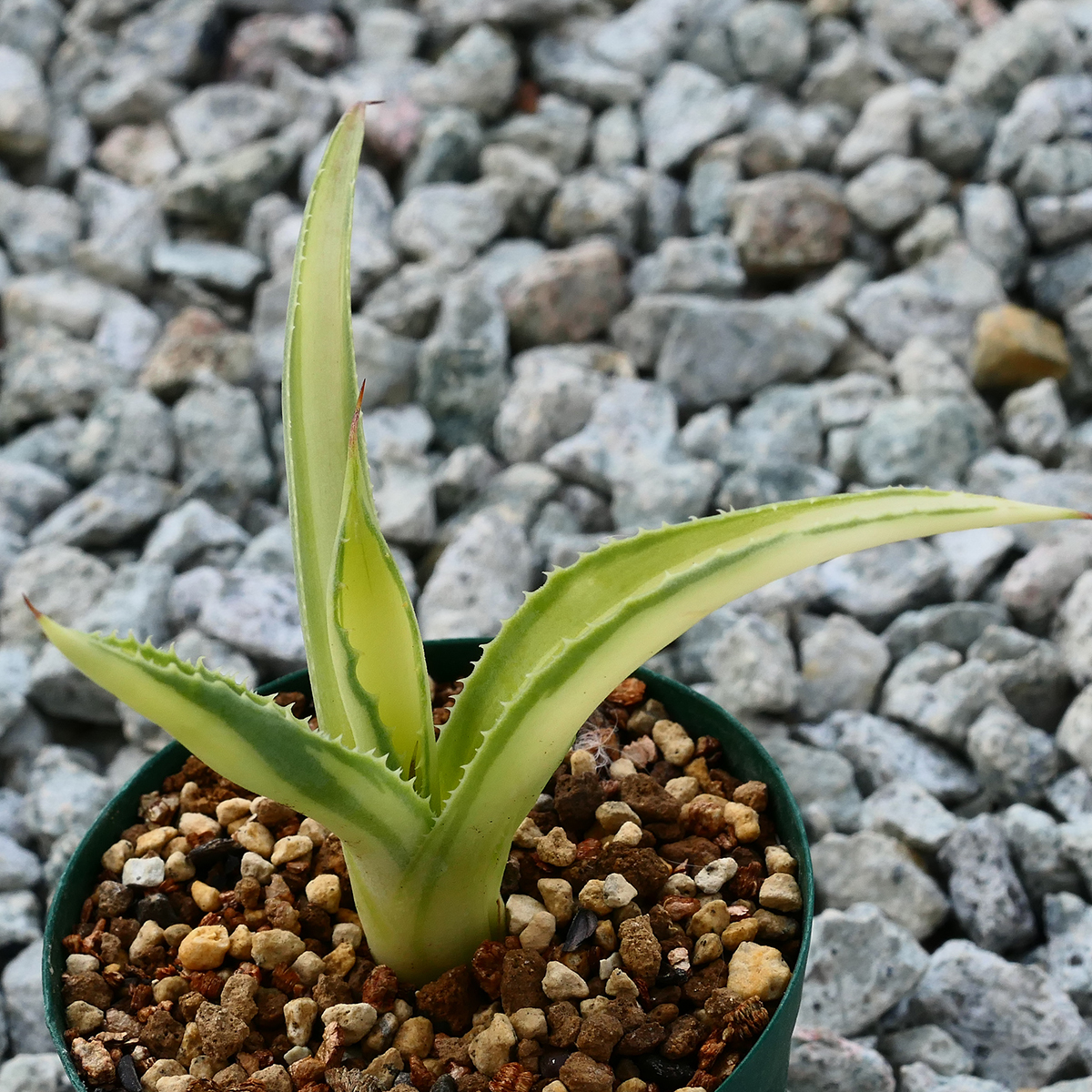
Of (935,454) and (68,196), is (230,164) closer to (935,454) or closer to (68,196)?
(68,196)

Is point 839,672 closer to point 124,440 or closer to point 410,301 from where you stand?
point 410,301

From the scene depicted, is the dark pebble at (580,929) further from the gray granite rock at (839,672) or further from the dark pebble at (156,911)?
the gray granite rock at (839,672)

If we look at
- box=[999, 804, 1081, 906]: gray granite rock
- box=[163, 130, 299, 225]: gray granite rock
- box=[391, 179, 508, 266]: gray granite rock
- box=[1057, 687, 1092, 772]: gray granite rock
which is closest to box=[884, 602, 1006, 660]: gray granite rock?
box=[1057, 687, 1092, 772]: gray granite rock

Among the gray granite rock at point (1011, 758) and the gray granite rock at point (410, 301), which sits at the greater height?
the gray granite rock at point (410, 301)

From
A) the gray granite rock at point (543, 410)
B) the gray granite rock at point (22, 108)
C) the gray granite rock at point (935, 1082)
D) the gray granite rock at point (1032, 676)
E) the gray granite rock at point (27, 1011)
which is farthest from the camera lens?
the gray granite rock at point (22, 108)

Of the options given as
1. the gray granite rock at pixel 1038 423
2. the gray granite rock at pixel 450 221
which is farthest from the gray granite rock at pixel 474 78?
the gray granite rock at pixel 1038 423
